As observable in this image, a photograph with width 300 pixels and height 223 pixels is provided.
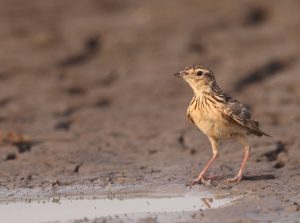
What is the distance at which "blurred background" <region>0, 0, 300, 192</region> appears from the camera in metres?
10.9

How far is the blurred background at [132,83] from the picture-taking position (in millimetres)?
10883

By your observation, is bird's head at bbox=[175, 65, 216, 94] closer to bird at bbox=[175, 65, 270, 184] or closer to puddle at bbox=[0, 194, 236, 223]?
bird at bbox=[175, 65, 270, 184]

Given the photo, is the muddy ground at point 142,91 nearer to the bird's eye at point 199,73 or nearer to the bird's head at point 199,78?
the bird's head at point 199,78

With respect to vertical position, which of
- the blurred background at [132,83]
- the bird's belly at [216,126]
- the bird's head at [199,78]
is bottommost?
the blurred background at [132,83]

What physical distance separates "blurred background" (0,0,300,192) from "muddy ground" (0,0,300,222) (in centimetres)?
2

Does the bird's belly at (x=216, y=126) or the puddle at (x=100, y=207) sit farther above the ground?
the bird's belly at (x=216, y=126)

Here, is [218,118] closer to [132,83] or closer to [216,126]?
[216,126]

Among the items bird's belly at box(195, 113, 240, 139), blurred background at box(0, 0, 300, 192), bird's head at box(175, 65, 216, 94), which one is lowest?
blurred background at box(0, 0, 300, 192)

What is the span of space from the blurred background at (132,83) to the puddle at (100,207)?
831 mm

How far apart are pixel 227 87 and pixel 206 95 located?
4.90 m

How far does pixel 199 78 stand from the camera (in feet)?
33.4

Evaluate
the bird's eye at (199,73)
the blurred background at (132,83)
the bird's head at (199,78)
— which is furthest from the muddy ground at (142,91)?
the bird's eye at (199,73)

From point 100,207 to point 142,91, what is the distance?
606 cm

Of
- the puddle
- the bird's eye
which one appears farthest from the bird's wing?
the puddle
